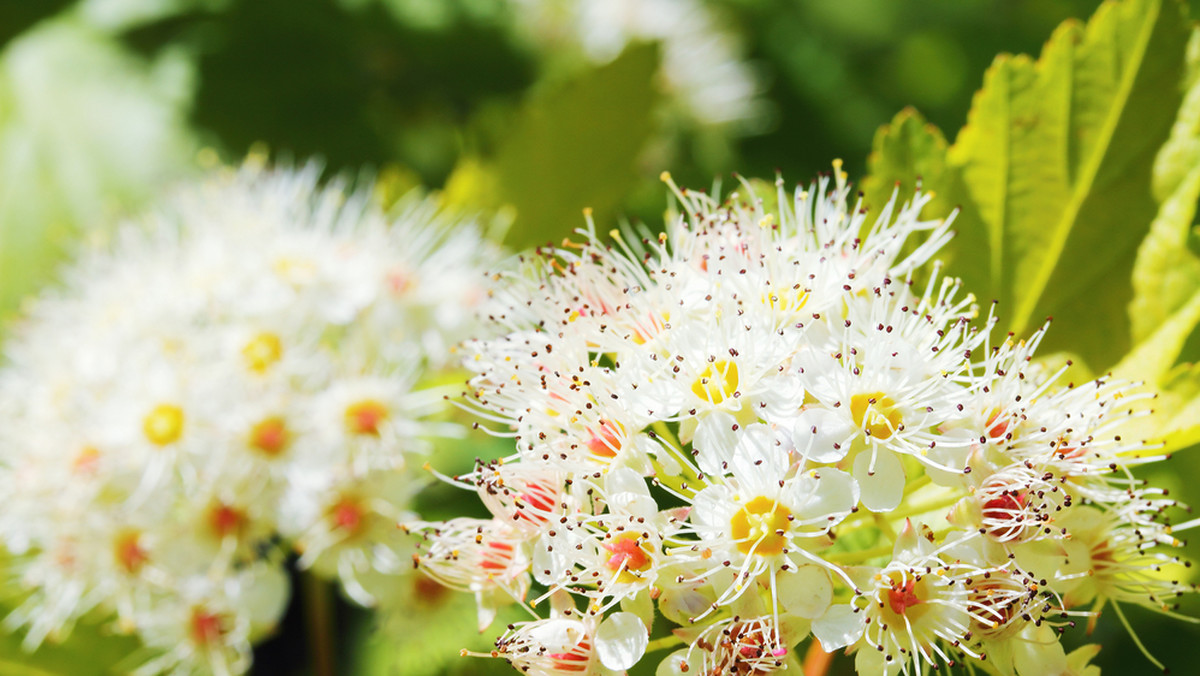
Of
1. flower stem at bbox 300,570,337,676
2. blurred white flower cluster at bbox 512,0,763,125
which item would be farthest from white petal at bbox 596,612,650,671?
blurred white flower cluster at bbox 512,0,763,125

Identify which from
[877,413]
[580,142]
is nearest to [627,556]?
[877,413]

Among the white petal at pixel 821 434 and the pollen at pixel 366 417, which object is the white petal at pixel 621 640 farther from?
the pollen at pixel 366 417

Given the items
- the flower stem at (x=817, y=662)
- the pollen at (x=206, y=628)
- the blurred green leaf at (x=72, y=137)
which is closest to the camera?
the flower stem at (x=817, y=662)

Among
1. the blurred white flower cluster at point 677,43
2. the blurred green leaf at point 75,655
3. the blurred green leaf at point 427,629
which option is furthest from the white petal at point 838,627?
the blurred white flower cluster at point 677,43

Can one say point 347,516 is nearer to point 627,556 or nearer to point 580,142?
point 627,556

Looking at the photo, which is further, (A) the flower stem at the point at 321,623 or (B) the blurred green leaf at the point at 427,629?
(A) the flower stem at the point at 321,623

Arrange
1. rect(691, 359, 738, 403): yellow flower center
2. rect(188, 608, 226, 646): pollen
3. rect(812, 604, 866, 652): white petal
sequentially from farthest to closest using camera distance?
rect(188, 608, 226, 646): pollen → rect(691, 359, 738, 403): yellow flower center → rect(812, 604, 866, 652): white petal

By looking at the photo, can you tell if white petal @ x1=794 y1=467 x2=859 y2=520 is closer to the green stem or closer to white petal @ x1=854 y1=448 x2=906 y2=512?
white petal @ x1=854 y1=448 x2=906 y2=512
